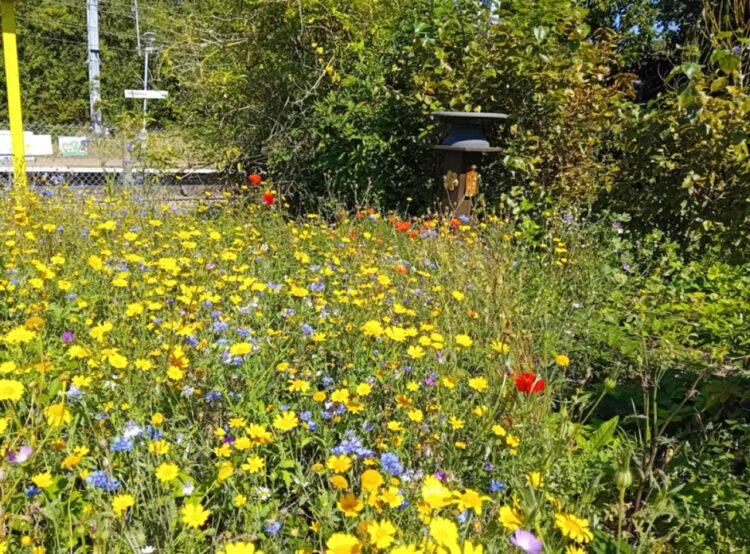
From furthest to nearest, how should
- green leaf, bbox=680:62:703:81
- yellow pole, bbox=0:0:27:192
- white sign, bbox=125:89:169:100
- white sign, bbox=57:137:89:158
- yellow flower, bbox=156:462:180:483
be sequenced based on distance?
1. white sign, bbox=57:137:89:158
2. white sign, bbox=125:89:169:100
3. yellow pole, bbox=0:0:27:192
4. green leaf, bbox=680:62:703:81
5. yellow flower, bbox=156:462:180:483

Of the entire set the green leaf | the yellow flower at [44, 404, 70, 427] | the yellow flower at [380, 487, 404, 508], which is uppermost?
the green leaf

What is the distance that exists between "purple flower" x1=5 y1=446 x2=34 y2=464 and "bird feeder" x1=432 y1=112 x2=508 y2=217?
3.46 m

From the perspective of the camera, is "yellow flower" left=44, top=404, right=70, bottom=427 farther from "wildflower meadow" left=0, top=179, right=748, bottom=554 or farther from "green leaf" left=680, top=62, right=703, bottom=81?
"green leaf" left=680, top=62, right=703, bottom=81

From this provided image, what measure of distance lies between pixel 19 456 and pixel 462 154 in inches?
146

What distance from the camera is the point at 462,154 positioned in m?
4.40

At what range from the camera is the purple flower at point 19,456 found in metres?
1.17

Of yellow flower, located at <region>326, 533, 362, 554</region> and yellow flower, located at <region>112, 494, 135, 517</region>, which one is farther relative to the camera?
yellow flower, located at <region>112, 494, 135, 517</region>

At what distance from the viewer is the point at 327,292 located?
2707mm

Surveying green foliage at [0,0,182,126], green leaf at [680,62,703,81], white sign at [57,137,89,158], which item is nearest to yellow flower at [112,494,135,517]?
green leaf at [680,62,703,81]

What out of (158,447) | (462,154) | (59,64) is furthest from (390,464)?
(59,64)

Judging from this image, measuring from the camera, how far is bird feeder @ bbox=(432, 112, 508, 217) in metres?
4.34

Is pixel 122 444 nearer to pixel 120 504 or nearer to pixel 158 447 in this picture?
pixel 158 447

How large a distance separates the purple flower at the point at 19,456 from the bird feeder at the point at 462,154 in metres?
3.46

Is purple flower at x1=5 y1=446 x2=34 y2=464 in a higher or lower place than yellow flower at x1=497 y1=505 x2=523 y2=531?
lower
